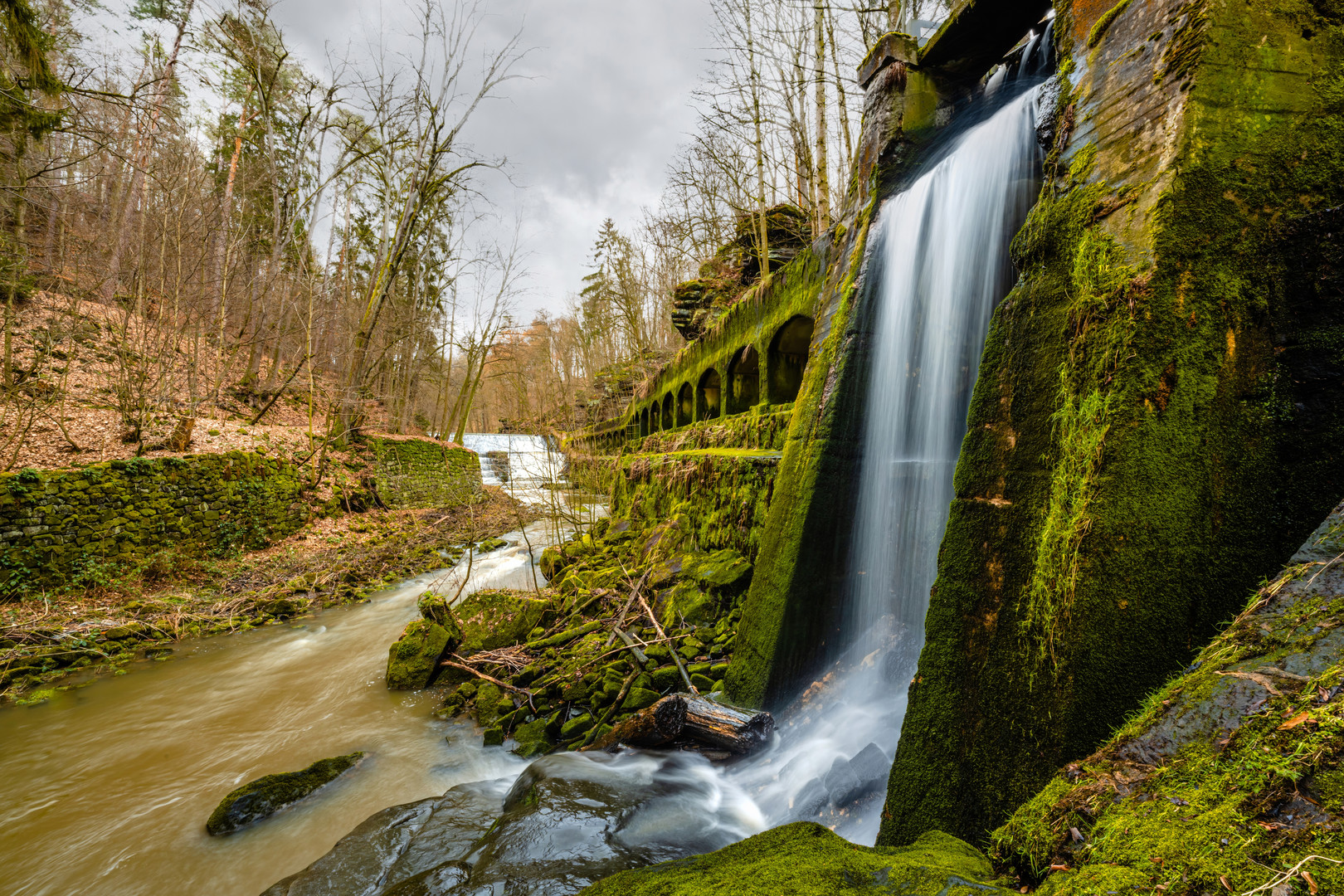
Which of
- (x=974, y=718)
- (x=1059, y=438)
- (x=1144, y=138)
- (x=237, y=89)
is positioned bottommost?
(x=974, y=718)

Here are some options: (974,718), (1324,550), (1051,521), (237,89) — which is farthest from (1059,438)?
(237,89)

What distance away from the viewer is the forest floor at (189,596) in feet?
17.8

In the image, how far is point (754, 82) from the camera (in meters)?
10.5

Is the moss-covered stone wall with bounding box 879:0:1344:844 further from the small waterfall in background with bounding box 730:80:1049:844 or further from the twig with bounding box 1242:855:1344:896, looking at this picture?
the small waterfall in background with bounding box 730:80:1049:844

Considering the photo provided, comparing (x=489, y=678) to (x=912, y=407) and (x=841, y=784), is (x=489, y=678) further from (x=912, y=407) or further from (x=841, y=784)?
(x=912, y=407)

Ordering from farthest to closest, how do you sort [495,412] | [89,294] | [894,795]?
[495,412], [89,294], [894,795]

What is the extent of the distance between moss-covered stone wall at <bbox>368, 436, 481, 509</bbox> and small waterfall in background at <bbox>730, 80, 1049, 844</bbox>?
11462 mm

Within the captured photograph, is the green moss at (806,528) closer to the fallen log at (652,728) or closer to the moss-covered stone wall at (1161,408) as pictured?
the fallen log at (652,728)

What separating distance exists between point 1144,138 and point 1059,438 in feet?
4.10

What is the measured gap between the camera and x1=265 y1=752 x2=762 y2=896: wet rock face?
2.13 m

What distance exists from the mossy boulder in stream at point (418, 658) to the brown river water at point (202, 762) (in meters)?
0.14

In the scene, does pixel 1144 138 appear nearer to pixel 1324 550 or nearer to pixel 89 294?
pixel 1324 550

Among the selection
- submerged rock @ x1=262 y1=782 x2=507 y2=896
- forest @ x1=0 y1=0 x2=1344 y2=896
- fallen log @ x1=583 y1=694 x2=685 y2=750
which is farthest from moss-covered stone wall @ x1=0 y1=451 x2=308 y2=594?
fallen log @ x1=583 y1=694 x2=685 y2=750

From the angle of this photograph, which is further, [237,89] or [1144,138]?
[237,89]
